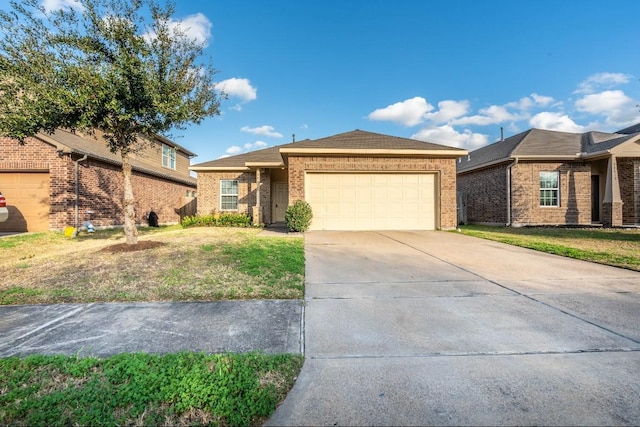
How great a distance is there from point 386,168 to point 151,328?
1058 cm


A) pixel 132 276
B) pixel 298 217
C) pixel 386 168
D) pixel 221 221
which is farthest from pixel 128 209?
pixel 386 168

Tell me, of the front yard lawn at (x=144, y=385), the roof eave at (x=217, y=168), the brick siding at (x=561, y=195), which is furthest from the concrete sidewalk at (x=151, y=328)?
the brick siding at (x=561, y=195)

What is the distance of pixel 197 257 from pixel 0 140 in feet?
35.2

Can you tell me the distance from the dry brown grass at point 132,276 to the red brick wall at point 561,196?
1384 centimetres

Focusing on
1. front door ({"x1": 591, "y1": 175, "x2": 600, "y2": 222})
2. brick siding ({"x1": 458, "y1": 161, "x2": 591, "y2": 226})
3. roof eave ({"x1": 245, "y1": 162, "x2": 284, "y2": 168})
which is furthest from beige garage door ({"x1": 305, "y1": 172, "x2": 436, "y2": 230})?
front door ({"x1": 591, "y1": 175, "x2": 600, "y2": 222})

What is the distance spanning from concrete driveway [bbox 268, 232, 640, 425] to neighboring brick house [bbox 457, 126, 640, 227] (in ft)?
34.7

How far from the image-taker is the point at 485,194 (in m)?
16.8

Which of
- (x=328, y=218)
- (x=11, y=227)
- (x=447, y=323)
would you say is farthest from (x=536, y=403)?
(x=11, y=227)

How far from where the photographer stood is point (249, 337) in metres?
2.93

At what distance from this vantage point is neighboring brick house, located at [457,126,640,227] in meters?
13.6

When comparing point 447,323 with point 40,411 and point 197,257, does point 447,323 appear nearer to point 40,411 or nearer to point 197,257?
point 40,411

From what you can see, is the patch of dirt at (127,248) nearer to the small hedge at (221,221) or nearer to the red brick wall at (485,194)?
the small hedge at (221,221)

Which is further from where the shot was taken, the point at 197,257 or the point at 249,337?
the point at 197,257

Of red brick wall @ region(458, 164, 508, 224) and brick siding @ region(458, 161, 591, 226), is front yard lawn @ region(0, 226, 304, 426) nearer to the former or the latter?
brick siding @ region(458, 161, 591, 226)
